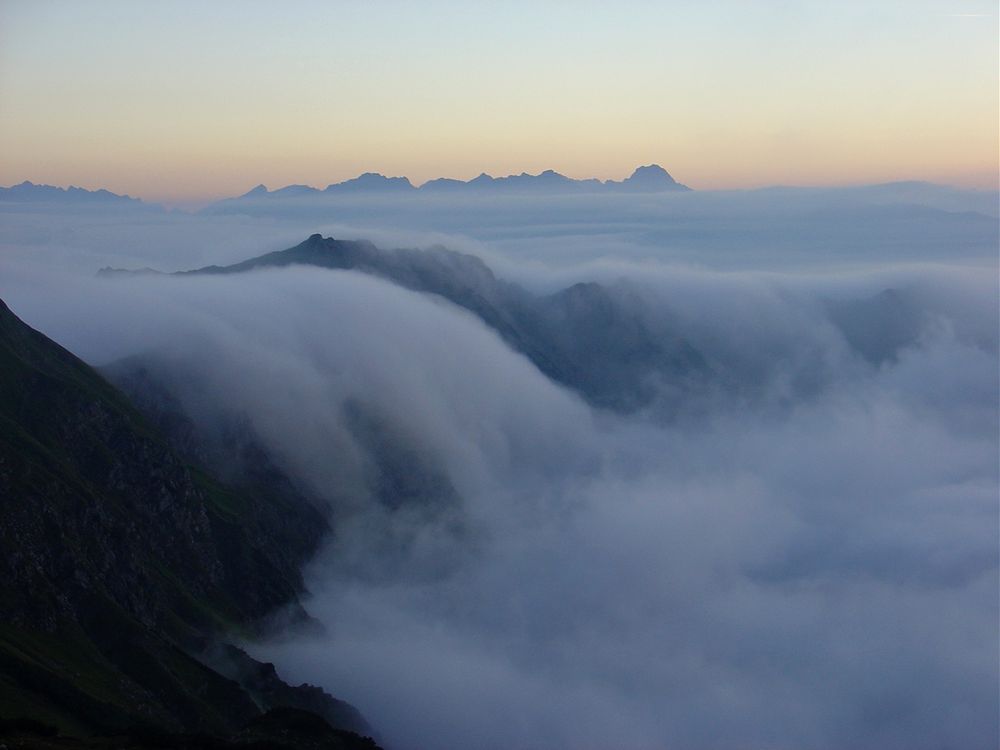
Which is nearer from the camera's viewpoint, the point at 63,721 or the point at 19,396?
the point at 63,721

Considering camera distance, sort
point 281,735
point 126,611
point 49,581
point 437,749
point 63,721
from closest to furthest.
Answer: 1. point 63,721
2. point 281,735
3. point 49,581
4. point 126,611
5. point 437,749

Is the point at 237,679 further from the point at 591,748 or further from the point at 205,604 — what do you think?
the point at 591,748

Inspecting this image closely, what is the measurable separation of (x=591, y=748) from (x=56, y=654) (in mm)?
93458

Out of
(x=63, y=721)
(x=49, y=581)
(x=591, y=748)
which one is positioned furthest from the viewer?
(x=591, y=748)

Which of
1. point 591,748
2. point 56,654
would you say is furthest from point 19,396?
point 591,748

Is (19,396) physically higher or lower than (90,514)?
higher

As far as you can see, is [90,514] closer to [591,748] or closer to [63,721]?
[63,721]

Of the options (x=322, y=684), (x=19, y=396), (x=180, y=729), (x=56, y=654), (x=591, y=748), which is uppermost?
(x=19, y=396)

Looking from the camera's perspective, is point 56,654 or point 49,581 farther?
point 49,581

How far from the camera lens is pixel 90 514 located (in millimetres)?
177625

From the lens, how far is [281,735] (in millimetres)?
140000

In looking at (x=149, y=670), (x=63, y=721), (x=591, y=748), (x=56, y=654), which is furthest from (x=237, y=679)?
(x=591, y=748)

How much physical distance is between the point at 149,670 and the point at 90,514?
1251 inches

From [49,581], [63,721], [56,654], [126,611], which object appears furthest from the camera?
[126,611]
